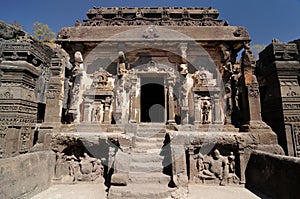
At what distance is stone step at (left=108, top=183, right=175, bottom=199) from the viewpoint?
3.16 m

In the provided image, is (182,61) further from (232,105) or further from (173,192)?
(173,192)

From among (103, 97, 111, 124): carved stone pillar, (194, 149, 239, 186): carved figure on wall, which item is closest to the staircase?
(194, 149, 239, 186): carved figure on wall

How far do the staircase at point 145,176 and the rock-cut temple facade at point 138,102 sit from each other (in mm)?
22

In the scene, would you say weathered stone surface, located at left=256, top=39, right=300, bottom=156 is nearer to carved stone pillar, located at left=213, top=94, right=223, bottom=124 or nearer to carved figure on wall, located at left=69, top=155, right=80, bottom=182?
carved stone pillar, located at left=213, top=94, right=223, bottom=124

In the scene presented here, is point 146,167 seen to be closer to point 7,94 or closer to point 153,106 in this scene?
point 7,94

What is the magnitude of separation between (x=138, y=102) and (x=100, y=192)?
14.7 ft

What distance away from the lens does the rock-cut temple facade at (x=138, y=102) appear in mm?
4090

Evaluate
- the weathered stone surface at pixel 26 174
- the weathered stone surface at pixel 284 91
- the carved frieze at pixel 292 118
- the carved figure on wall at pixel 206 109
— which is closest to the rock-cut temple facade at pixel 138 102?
the carved figure on wall at pixel 206 109

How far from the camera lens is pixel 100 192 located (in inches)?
146

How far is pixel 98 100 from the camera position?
7520mm

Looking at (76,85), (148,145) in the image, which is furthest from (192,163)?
(76,85)

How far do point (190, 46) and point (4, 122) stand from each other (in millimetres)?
6832

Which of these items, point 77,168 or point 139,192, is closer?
point 139,192

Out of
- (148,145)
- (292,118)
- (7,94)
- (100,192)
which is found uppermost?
(7,94)
